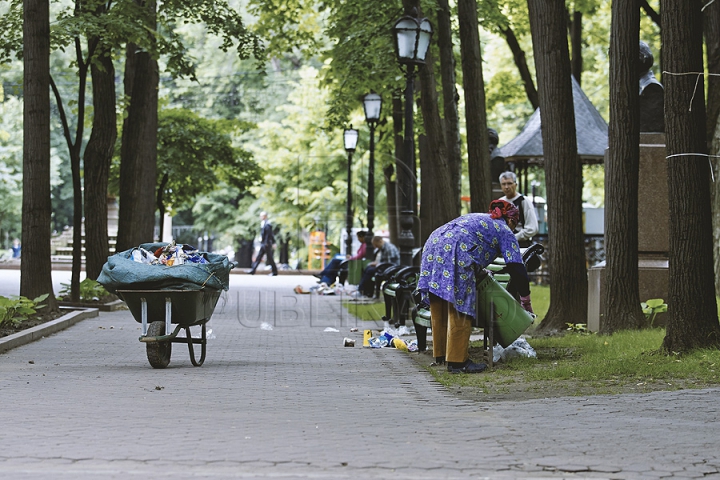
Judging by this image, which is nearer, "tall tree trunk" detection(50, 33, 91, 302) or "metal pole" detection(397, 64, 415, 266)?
"metal pole" detection(397, 64, 415, 266)

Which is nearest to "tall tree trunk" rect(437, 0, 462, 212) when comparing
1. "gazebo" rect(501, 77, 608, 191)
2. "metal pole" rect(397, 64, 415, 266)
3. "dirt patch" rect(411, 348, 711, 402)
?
"metal pole" rect(397, 64, 415, 266)

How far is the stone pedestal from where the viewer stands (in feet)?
47.0

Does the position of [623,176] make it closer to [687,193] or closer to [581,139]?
[687,193]

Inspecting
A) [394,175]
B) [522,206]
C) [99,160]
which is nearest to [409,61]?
[522,206]

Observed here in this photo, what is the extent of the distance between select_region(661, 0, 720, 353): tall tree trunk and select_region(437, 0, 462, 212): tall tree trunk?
899 cm

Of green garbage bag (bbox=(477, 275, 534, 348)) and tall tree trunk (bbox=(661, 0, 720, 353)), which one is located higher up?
tall tree trunk (bbox=(661, 0, 720, 353))

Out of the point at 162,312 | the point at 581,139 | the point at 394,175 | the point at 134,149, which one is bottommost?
the point at 162,312

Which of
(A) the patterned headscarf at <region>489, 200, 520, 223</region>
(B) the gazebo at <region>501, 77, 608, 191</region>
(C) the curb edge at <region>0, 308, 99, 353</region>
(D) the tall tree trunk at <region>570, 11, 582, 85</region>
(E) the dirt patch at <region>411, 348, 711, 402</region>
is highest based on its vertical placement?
(D) the tall tree trunk at <region>570, 11, 582, 85</region>

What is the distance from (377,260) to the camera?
2530 centimetres

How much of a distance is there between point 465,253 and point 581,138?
20683 millimetres

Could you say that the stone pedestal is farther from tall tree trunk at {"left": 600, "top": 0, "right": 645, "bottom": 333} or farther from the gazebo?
the gazebo

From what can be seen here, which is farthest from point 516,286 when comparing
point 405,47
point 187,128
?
point 187,128

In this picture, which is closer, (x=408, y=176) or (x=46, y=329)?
(x=46, y=329)

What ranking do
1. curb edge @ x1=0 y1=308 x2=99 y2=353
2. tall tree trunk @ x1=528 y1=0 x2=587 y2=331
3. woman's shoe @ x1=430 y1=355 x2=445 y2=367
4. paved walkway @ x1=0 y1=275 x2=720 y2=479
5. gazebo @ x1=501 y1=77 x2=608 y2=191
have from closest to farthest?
paved walkway @ x1=0 y1=275 x2=720 y2=479 → woman's shoe @ x1=430 y1=355 x2=445 y2=367 → curb edge @ x1=0 y1=308 x2=99 y2=353 → tall tree trunk @ x1=528 y1=0 x2=587 y2=331 → gazebo @ x1=501 y1=77 x2=608 y2=191
